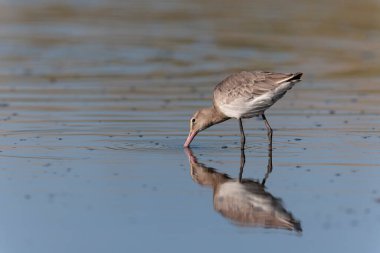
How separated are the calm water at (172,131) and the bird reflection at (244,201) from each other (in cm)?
3

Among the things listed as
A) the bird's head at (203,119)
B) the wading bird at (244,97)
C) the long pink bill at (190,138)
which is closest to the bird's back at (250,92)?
the wading bird at (244,97)

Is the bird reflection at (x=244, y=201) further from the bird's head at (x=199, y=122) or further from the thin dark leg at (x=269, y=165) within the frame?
the bird's head at (x=199, y=122)

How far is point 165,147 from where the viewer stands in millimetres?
11094

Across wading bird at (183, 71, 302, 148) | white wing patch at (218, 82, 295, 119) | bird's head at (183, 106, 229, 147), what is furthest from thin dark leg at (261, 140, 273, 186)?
bird's head at (183, 106, 229, 147)

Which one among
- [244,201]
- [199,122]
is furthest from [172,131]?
[244,201]

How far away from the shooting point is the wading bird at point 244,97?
34.9 ft

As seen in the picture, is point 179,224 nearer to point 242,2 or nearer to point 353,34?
point 353,34

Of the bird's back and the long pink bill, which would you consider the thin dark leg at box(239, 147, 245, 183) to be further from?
the long pink bill

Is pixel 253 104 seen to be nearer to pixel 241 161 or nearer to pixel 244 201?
pixel 241 161

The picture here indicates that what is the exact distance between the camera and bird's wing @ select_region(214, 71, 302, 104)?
418 inches

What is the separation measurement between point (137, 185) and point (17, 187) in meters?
Result: 1.07

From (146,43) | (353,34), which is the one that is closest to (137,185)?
(146,43)

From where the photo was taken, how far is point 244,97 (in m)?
10.9

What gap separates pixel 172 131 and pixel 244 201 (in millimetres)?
3560
